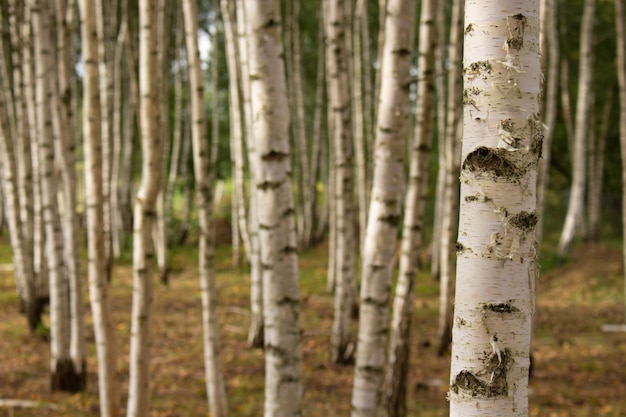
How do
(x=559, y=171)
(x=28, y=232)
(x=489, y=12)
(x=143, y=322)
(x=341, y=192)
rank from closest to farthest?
(x=489, y=12)
(x=143, y=322)
(x=341, y=192)
(x=28, y=232)
(x=559, y=171)

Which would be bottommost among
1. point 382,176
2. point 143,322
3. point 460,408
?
point 143,322

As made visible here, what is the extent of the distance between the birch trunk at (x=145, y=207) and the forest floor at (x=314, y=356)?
1.69 metres

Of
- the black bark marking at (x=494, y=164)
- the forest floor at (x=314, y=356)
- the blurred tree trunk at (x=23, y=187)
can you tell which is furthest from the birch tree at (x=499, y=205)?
the blurred tree trunk at (x=23, y=187)

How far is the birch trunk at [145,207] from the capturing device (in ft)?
16.1

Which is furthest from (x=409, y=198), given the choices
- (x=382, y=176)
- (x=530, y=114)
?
(x=530, y=114)

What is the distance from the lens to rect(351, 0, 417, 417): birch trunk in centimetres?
440

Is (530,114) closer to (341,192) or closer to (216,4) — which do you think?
(341,192)

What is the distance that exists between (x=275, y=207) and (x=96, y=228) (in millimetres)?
2312

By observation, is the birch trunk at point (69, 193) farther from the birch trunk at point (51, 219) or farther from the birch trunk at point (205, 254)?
the birch trunk at point (205, 254)

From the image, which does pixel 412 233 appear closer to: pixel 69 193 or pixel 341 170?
pixel 341 170

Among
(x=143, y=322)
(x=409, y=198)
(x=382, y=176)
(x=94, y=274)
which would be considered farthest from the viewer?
(x=409, y=198)

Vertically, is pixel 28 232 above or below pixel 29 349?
above

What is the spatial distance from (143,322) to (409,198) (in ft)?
10.6

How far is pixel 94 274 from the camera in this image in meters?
5.51
